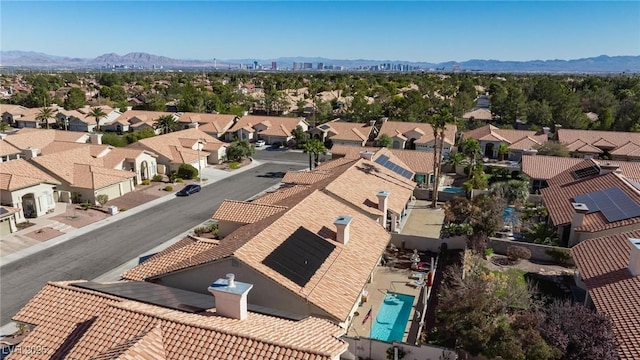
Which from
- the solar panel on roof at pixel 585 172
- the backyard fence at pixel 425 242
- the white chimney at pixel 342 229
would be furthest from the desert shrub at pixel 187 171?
the solar panel on roof at pixel 585 172

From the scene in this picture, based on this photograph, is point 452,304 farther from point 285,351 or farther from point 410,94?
point 410,94

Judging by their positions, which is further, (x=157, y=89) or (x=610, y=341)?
(x=157, y=89)

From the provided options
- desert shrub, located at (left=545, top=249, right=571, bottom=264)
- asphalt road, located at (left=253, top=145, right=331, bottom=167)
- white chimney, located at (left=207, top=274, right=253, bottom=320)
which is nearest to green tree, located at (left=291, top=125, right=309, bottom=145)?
asphalt road, located at (left=253, top=145, right=331, bottom=167)

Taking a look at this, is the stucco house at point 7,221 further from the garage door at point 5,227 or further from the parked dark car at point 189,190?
the parked dark car at point 189,190

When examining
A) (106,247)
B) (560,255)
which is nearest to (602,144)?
(560,255)

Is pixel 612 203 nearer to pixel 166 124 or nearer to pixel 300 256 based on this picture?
pixel 300 256

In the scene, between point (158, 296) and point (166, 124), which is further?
point (166, 124)

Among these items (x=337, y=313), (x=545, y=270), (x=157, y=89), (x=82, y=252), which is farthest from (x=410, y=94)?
(x=157, y=89)
